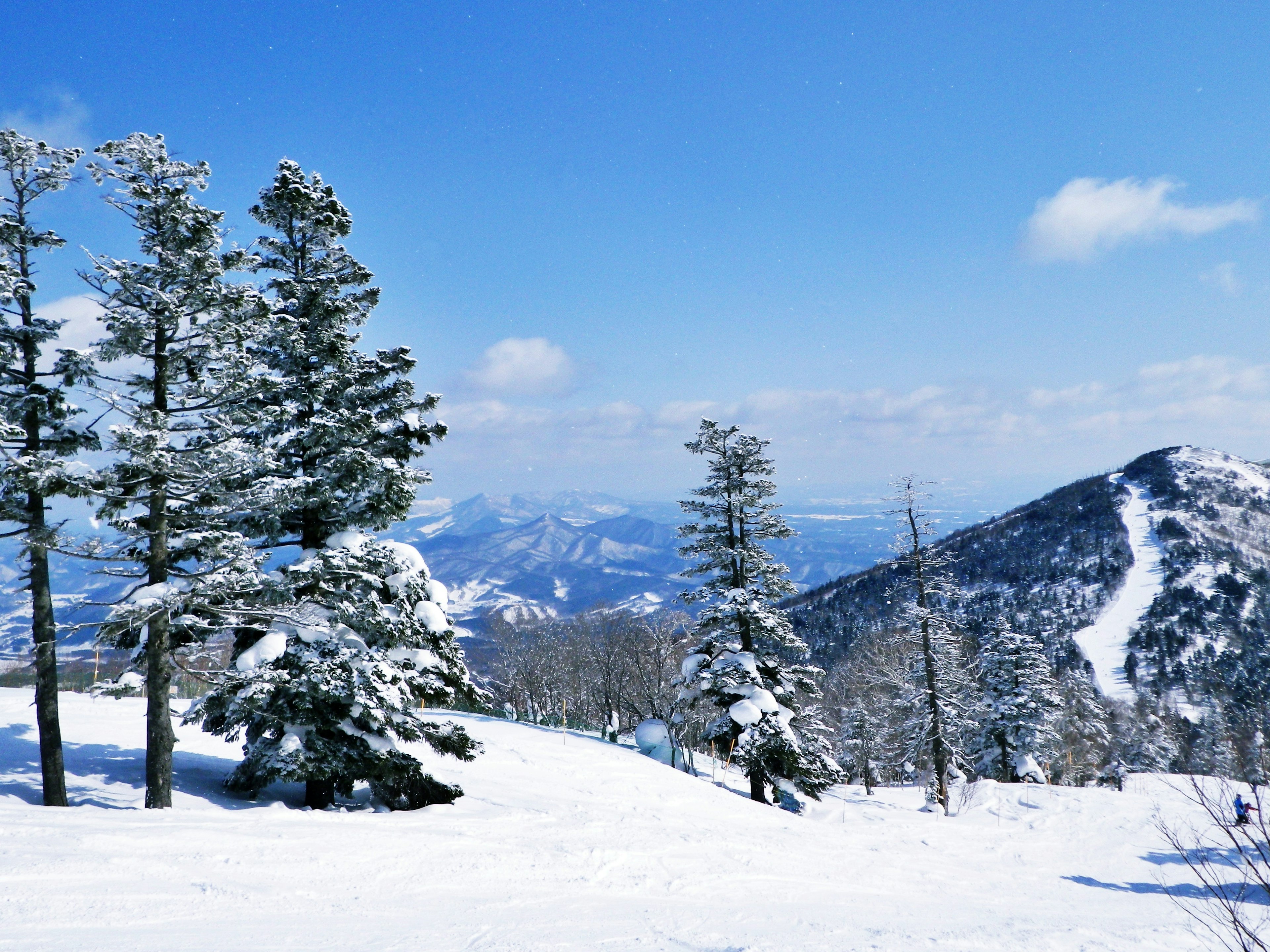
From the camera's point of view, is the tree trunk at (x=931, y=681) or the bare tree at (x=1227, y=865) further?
the tree trunk at (x=931, y=681)

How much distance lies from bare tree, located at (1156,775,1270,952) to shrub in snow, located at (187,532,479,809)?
10.8 m

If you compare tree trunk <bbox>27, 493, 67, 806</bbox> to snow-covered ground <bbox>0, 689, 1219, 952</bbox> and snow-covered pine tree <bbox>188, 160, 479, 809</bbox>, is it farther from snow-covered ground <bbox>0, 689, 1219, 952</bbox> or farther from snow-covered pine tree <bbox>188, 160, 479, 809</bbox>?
snow-covered pine tree <bbox>188, 160, 479, 809</bbox>

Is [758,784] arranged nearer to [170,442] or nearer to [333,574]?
[333,574]

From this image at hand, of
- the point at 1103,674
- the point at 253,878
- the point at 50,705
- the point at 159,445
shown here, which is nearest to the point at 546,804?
the point at 253,878

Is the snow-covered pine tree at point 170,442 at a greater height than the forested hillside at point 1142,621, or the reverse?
the snow-covered pine tree at point 170,442

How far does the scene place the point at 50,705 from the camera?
11078 millimetres

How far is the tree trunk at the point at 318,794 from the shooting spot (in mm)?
12547

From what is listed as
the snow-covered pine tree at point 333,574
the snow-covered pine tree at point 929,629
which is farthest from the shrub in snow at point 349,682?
the snow-covered pine tree at point 929,629

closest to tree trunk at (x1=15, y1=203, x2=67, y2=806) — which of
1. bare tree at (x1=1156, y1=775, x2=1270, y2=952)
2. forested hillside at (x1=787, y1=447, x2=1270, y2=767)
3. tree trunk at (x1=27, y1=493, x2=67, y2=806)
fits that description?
tree trunk at (x1=27, y1=493, x2=67, y2=806)

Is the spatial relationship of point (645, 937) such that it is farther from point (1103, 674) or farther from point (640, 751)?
point (1103, 674)

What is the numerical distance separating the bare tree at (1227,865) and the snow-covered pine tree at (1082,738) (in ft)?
111

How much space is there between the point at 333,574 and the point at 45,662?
4447mm

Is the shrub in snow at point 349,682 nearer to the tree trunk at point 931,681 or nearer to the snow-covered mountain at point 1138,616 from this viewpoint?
the tree trunk at point 931,681

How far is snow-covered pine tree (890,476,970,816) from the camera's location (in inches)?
1061
